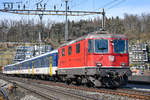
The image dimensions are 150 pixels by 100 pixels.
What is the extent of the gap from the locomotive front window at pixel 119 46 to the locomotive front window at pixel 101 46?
22.7 inches

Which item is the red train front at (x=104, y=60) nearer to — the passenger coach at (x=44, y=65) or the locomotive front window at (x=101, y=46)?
the locomotive front window at (x=101, y=46)

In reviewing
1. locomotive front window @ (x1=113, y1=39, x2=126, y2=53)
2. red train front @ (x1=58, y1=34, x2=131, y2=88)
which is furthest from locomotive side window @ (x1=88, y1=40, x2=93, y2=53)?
locomotive front window @ (x1=113, y1=39, x2=126, y2=53)

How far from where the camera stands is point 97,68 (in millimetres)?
13945

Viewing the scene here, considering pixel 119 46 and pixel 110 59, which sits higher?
pixel 119 46

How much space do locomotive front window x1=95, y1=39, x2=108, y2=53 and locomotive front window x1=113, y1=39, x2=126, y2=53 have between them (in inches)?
22.7

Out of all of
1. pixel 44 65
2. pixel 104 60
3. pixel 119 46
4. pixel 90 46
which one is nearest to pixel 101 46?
pixel 90 46

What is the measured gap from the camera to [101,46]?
14.6 metres

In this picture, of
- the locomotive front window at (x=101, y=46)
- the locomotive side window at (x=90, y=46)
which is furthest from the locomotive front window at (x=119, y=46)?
the locomotive side window at (x=90, y=46)

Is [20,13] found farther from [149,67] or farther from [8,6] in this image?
[149,67]

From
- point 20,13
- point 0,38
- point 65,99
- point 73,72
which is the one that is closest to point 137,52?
point 20,13

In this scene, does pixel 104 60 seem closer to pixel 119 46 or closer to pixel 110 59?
pixel 110 59

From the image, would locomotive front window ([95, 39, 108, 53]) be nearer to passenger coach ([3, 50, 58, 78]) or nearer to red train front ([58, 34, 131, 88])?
red train front ([58, 34, 131, 88])

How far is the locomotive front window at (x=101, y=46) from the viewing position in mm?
14562

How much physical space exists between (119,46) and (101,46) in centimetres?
118
